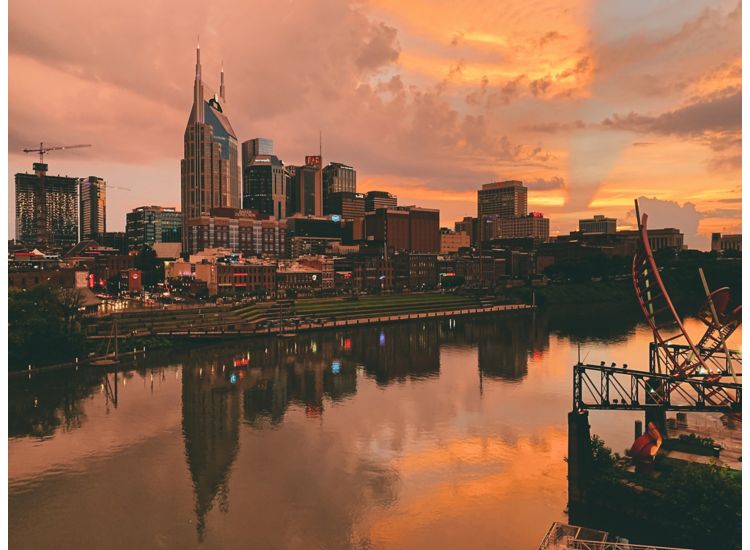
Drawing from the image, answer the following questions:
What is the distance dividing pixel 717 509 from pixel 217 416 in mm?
30251

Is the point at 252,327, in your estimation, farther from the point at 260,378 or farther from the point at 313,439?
the point at 313,439

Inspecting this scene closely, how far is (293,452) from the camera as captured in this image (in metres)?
32.5

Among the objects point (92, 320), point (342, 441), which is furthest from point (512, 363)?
point (92, 320)

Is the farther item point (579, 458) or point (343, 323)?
point (343, 323)

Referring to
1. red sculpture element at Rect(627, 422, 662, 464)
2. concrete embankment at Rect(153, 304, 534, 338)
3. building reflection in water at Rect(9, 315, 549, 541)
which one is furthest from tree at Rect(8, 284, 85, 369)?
red sculpture element at Rect(627, 422, 662, 464)

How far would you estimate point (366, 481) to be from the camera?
28109 millimetres

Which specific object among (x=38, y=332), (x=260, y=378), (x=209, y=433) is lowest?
(x=209, y=433)

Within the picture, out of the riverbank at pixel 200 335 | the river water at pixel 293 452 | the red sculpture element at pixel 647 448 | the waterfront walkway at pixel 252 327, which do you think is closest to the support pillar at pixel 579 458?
the river water at pixel 293 452

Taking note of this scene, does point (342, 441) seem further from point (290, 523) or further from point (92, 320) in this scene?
point (92, 320)

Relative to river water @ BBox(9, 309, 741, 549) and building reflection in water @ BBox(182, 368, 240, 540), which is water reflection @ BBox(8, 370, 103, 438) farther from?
building reflection in water @ BBox(182, 368, 240, 540)

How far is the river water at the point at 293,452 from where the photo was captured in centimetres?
2362

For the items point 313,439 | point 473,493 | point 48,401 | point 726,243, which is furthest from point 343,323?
point 726,243

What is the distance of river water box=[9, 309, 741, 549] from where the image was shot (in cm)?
2362

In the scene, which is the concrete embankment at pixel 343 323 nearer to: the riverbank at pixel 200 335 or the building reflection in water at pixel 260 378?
the riverbank at pixel 200 335
